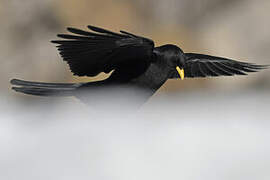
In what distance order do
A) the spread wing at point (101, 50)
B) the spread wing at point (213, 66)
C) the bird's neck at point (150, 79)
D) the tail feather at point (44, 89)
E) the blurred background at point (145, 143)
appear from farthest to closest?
the spread wing at point (213, 66)
the tail feather at point (44, 89)
the bird's neck at point (150, 79)
the spread wing at point (101, 50)
the blurred background at point (145, 143)

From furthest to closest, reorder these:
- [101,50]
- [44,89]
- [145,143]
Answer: [44,89] < [101,50] < [145,143]

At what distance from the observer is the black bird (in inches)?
106

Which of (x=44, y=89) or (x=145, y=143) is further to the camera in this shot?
(x=44, y=89)

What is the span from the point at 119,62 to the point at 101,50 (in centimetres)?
21

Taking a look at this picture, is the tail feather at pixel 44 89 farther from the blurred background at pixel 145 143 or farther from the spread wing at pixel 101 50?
the blurred background at pixel 145 143

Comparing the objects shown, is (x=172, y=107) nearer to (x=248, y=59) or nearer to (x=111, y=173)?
(x=111, y=173)

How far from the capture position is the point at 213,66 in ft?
11.6

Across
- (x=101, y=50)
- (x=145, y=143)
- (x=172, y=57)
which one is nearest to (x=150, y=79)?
(x=172, y=57)

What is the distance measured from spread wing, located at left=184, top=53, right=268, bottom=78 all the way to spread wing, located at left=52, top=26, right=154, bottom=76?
53cm

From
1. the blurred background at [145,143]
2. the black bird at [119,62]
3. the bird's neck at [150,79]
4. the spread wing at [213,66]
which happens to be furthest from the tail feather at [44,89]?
the blurred background at [145,143]

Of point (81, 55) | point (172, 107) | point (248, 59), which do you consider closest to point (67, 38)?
point (81, 55)

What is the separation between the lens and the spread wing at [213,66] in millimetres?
Result: 3418

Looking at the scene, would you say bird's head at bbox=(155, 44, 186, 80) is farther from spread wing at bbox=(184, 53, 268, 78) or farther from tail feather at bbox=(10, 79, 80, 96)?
tail feather at bbox=(10, 79, 80, 96)

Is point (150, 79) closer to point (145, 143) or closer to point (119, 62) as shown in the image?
point (119, 62)
